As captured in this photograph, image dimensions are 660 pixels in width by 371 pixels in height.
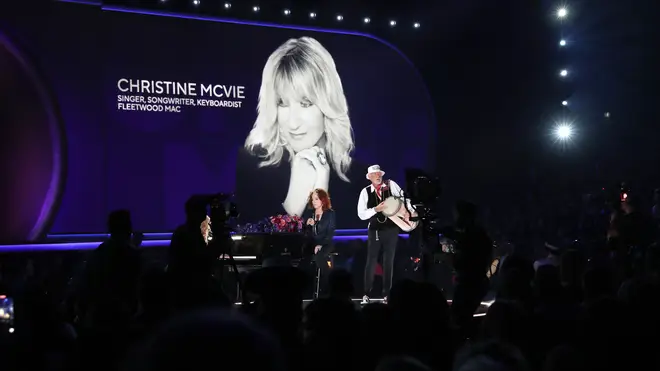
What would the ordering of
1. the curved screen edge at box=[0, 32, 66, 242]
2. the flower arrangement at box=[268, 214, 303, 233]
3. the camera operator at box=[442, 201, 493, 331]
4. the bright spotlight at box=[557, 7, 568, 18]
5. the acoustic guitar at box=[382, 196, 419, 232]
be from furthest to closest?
the bright spotlight at box=[557, 7, 568, 18]
the flower arrangement at box=[268, 214, 303, 233]
the curved screen edge at box=[0, 32, 66, 242]
the acoustic guitar at box=[382, 196, 419, 232]
the camera operator at box=[442, 201, 493, 331]

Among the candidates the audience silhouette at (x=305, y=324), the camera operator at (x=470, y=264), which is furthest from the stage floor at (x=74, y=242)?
the audience silhouette at (x=305, y=324)

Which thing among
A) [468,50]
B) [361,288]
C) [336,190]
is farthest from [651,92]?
[361,288]

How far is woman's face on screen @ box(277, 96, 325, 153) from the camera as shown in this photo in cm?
1170

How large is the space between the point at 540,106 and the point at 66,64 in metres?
8.75

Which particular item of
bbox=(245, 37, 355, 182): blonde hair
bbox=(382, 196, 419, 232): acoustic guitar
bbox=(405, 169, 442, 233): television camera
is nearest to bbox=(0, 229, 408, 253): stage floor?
bbox=(382, 196, 419, 232): acoustic guitar

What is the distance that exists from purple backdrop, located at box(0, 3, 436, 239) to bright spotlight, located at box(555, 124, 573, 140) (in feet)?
12.9

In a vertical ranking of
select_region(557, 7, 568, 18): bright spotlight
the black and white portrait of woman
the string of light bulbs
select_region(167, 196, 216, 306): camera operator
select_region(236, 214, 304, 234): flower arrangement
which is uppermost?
select_region(557, 7, 568, 18): bright spotlight

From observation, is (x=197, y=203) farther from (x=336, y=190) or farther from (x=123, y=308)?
(x=336, y=190)

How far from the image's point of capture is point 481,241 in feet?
17.2

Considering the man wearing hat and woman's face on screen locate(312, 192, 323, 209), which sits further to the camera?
woman's face on screen locate(312, 192, 323, 209)

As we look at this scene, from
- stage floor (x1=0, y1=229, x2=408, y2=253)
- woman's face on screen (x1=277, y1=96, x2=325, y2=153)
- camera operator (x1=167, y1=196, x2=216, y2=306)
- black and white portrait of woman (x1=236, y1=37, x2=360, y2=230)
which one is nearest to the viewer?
camera operator (x1=167, y1=196, x2=216, y2=306)

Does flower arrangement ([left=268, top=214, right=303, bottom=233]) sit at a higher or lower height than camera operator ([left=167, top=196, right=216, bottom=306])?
lower

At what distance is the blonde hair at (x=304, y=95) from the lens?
37.9 ft

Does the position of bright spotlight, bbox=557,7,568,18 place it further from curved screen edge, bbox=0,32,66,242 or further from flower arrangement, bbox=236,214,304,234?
curved screen edge, bbox=0,32,66,242
